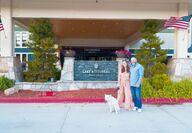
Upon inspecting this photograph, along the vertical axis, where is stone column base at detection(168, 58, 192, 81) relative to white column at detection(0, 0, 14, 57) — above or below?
below

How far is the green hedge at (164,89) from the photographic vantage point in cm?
1325

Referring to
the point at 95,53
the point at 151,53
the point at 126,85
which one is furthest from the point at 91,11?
the point at 95,53

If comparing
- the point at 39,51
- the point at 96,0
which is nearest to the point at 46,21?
the point at 39,51

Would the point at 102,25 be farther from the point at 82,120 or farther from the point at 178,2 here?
the point at 82,120

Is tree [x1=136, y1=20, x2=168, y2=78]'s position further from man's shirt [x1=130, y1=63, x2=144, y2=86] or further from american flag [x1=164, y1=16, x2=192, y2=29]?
man's shirt [x1=130, y1=63, x2=144, y2=86]

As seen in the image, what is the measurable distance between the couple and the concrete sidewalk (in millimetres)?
364

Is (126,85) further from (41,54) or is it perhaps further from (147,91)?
(41,54)

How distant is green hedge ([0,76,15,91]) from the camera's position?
589 inches

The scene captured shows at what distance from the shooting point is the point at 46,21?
55.4 ft

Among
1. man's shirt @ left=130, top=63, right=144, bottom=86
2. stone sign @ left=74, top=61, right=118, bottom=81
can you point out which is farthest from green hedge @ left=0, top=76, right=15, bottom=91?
man's shirt @ left=130, top=63, right=144, bottom=86

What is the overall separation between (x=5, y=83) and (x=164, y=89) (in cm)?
711

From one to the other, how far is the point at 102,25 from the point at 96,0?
6946 millimetres

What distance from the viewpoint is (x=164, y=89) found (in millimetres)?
13445

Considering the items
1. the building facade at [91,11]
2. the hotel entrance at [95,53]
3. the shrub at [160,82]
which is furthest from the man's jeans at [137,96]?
the hotel entrance at [95,53]
